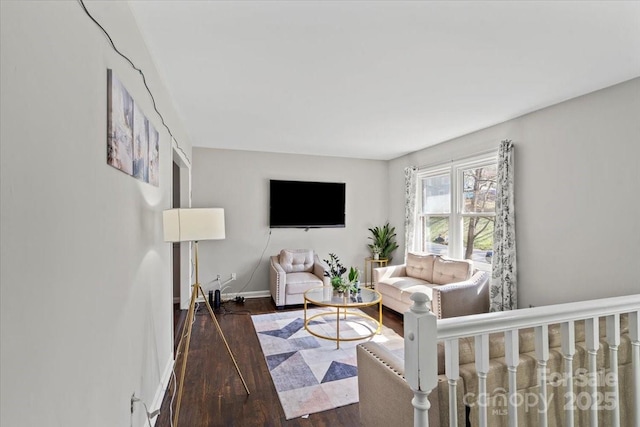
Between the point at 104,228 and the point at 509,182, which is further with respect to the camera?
the point at 509,182

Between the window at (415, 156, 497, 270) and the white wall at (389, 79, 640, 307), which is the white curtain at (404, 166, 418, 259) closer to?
the window at (415, 156, 497, 270)

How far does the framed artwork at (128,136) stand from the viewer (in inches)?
50.7

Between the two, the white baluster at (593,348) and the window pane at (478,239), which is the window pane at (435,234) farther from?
the white baluster at (593,348)

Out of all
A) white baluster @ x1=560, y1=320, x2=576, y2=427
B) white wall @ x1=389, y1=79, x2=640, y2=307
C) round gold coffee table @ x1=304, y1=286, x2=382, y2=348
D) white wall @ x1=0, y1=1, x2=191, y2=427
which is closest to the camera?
white wall @ x1=0, y1=1, x2=191, y2=427

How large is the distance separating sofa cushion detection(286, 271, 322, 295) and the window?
1.97m

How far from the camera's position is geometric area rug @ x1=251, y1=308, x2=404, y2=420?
228cm

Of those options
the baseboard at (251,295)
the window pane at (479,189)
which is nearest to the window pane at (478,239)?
the window pane at (479,189)

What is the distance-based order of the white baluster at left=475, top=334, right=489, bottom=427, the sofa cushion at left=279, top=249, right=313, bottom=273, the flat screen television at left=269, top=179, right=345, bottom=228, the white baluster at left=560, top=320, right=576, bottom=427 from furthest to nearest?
1. the flat screen television at left=269, top=179, right=345, bottom=228
2. the sofa cushion at left=279, top=249, right=313, bottom=273
3. the white baluster at left=560, top=320, right=576, bottom=427
4. the white baluster at left=475, top=334, right=489, bottom=427

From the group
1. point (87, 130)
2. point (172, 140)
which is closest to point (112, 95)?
point (87, 130)

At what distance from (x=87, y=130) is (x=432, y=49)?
202cm

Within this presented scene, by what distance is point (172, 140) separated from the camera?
2.89 meters

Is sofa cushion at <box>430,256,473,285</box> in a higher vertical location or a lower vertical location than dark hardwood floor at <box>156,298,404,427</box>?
higher

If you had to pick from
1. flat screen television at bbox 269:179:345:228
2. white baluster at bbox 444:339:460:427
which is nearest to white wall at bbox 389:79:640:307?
white baluster at bbox 444:339:460:427

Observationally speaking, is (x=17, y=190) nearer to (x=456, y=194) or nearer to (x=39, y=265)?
(x=39, y=265)
